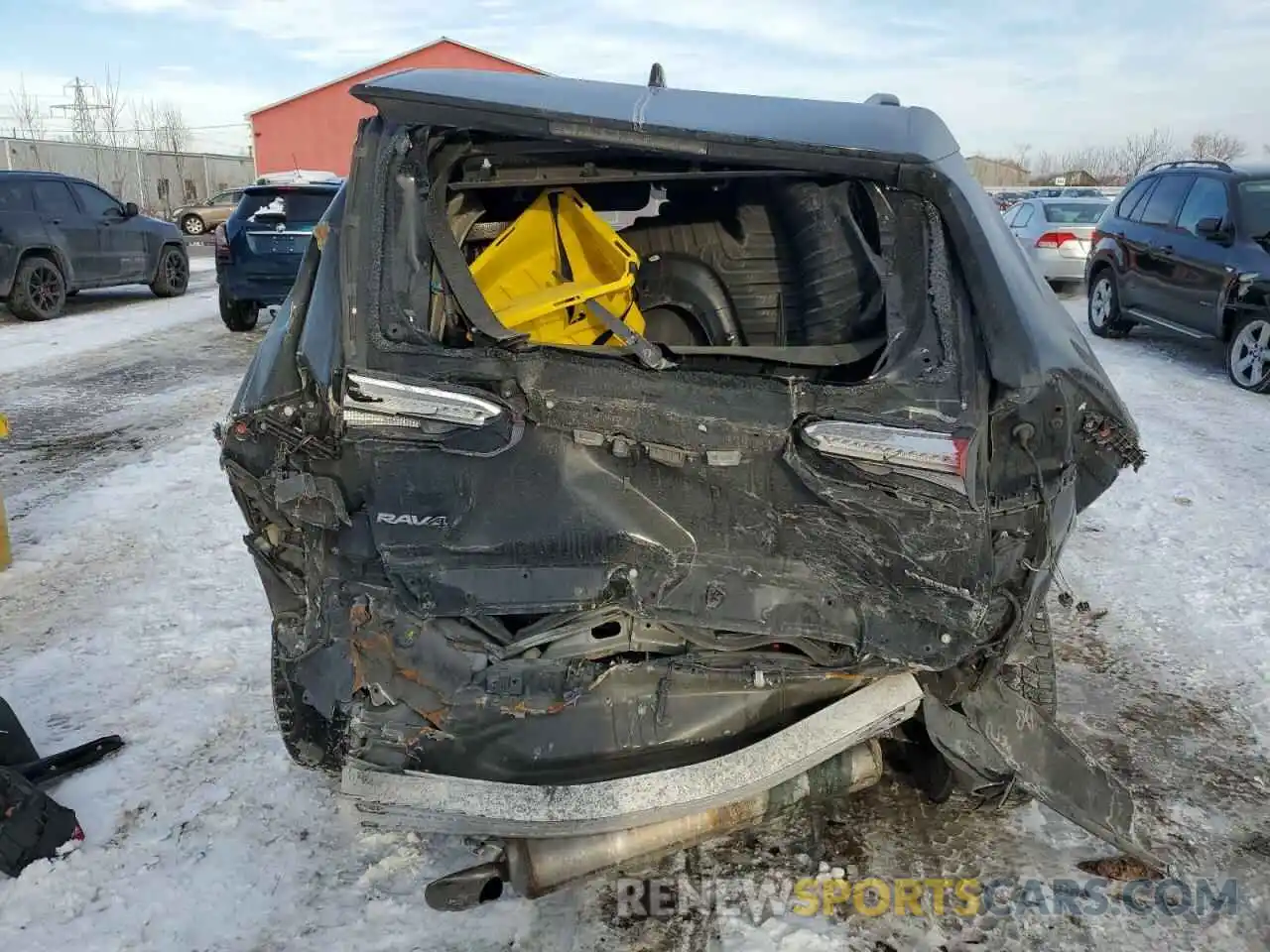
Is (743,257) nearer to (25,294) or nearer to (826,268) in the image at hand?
(826,268)

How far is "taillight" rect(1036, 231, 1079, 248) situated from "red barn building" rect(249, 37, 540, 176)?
93.0 ft

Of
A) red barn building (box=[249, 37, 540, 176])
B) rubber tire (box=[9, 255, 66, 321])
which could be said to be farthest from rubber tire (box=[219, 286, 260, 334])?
red barn building (box=[249, 37, 540, 176])

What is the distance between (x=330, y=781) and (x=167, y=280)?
1300 cm

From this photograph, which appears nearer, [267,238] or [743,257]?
[743,257]

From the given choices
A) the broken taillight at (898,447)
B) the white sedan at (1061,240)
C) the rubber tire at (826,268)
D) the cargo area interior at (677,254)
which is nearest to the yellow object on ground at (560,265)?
the cargo area interior at (677,254)

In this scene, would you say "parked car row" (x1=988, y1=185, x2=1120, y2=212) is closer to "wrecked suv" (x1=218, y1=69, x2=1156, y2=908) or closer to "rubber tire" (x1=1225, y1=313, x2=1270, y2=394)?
"rubber tire" (x1=1225, y1=313, x2=1270, y2=394)

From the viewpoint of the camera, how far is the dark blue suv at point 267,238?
32.2 ft

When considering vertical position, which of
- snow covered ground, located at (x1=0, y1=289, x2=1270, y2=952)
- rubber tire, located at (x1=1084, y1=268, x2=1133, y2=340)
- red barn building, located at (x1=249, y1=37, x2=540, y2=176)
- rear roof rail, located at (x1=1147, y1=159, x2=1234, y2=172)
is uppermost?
red barn building, located at (x1=249, y1=37, x2=540, y2=176)

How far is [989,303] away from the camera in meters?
2.20

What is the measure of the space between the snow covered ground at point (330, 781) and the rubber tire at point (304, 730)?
180mm

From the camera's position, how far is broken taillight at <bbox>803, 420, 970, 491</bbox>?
1999 millimetres

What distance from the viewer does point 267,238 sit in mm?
9820

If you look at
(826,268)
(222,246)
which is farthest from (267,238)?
(826,268)

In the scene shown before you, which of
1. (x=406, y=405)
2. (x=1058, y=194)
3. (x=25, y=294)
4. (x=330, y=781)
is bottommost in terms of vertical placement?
(x=330, y=781)
